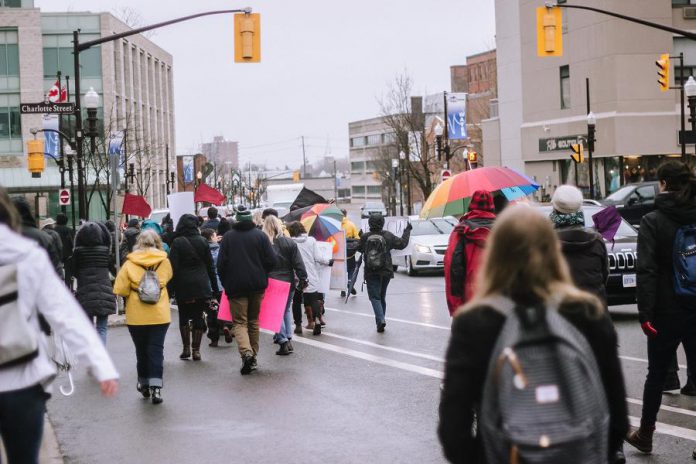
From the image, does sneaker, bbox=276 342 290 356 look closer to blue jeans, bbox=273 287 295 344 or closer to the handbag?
blue jeans, bbox=273 287 295 344

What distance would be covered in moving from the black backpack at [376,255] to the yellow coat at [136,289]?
5155 mm

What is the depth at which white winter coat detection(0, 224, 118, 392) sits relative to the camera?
448cm

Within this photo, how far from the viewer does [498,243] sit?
344cm

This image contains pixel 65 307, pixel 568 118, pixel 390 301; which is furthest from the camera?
pixel 568 118

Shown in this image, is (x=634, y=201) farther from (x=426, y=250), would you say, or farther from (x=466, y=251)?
(x=466, y=251)

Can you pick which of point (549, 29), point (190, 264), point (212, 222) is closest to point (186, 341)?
point (190, 264)

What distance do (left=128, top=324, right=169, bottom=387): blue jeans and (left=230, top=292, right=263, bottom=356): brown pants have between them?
1.51m

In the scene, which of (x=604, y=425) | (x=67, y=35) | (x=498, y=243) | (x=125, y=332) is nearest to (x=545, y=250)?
(x=498, y=243)

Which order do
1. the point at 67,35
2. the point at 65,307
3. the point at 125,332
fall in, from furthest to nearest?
the point at 67,35
the point at 125,332
the point at 65,307

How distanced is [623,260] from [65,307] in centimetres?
1169

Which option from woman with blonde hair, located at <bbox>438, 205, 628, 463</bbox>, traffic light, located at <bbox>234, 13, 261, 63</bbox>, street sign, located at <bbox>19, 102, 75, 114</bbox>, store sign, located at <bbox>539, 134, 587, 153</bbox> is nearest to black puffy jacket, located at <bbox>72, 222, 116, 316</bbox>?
traffic light, located at <bbox>234, 13, 261, 63</bbox>

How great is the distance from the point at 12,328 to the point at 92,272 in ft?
28.0

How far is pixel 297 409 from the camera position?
9602 millimetres

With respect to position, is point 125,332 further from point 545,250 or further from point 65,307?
point 545,250
